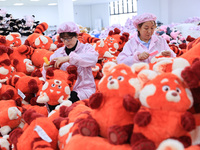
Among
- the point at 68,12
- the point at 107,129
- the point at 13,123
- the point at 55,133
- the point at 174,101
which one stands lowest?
the point at 13,123

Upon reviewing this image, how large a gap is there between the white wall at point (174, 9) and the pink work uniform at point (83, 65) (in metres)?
8.15

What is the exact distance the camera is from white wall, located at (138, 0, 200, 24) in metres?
8.80

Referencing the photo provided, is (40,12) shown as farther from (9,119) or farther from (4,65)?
(9,119)

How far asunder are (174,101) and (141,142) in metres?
0.16

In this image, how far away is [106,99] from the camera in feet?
2.67

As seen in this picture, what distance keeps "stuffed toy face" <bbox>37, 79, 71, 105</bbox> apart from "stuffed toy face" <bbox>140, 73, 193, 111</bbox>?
3.07 ft

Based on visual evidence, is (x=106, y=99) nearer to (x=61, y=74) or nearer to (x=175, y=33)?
(x=61, y=74)

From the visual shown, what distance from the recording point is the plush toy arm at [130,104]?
72 centimetres

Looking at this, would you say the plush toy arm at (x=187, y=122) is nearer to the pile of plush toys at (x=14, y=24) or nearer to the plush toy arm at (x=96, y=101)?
the plush toy arm at (x=96, y=101)

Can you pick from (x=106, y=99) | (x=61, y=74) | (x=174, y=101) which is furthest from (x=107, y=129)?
(x=61, y=74)

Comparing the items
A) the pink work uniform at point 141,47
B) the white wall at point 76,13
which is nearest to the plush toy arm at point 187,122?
the pink work uniform at point 141,47

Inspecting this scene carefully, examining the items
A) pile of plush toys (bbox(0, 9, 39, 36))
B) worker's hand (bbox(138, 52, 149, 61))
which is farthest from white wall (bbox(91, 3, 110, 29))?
worker's hand (bbox(138, 52, 149, 61))

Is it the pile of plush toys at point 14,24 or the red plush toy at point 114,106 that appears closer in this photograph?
the red plush toy at point 114,106

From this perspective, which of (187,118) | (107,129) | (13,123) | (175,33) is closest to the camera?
(187,118)
